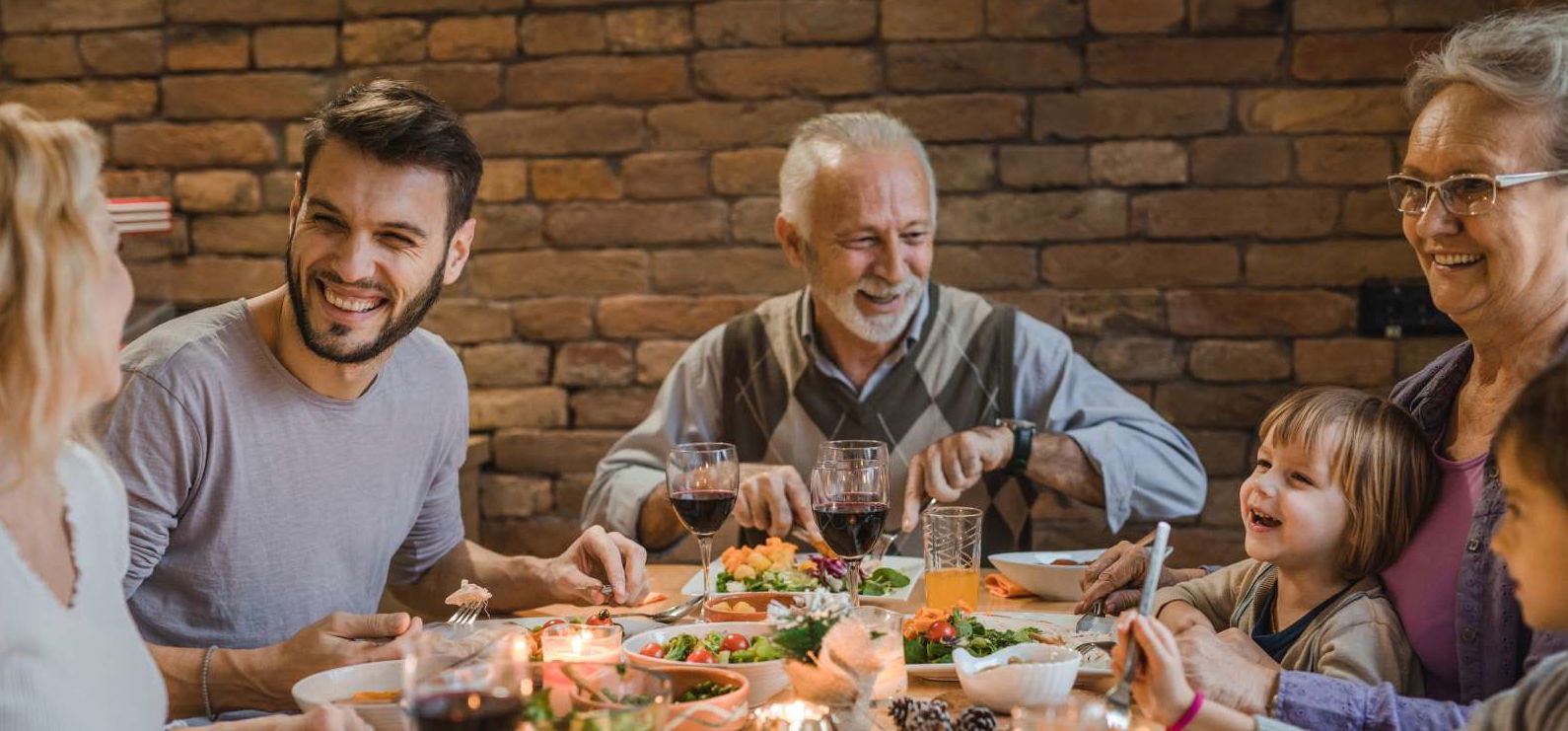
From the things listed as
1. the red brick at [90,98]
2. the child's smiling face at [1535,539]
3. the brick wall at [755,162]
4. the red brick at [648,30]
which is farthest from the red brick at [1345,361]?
the red brick at [90,98]

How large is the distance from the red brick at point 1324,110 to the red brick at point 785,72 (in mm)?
893

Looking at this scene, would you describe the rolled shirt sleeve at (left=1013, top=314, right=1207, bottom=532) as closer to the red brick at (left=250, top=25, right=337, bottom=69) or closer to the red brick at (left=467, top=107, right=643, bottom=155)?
the red brick at (left=467, top=107, right=643, bottom=155)

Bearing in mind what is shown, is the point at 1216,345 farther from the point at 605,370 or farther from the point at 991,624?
the point at 991,624

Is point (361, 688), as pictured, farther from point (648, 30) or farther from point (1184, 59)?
point (1184, 59)

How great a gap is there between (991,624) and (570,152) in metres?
2.05

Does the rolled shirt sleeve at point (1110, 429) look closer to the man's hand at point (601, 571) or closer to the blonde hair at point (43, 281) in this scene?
the man's hand at point (601, 571)

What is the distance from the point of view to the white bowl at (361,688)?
1284mm

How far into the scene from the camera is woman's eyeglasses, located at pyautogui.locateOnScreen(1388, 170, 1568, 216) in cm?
157

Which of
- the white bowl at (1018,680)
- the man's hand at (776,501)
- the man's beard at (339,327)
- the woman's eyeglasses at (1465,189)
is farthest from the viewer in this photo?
the man's hand at (776,501)

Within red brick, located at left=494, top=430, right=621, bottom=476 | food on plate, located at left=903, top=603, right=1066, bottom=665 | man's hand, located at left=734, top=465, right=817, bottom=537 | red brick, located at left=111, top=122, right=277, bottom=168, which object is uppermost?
red brick, located at left=111, top=122, right=277, bottom=168

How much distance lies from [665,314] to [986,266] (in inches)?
32.1

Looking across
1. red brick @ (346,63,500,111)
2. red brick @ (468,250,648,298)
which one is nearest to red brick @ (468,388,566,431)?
red brick @ (468,250,648,298)

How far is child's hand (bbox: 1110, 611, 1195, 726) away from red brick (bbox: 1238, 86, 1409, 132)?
7.04 feet

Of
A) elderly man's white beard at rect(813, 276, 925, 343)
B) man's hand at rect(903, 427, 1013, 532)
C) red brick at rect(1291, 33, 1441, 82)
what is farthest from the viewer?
red brick at rect(1291, 33, 1441, 82)
